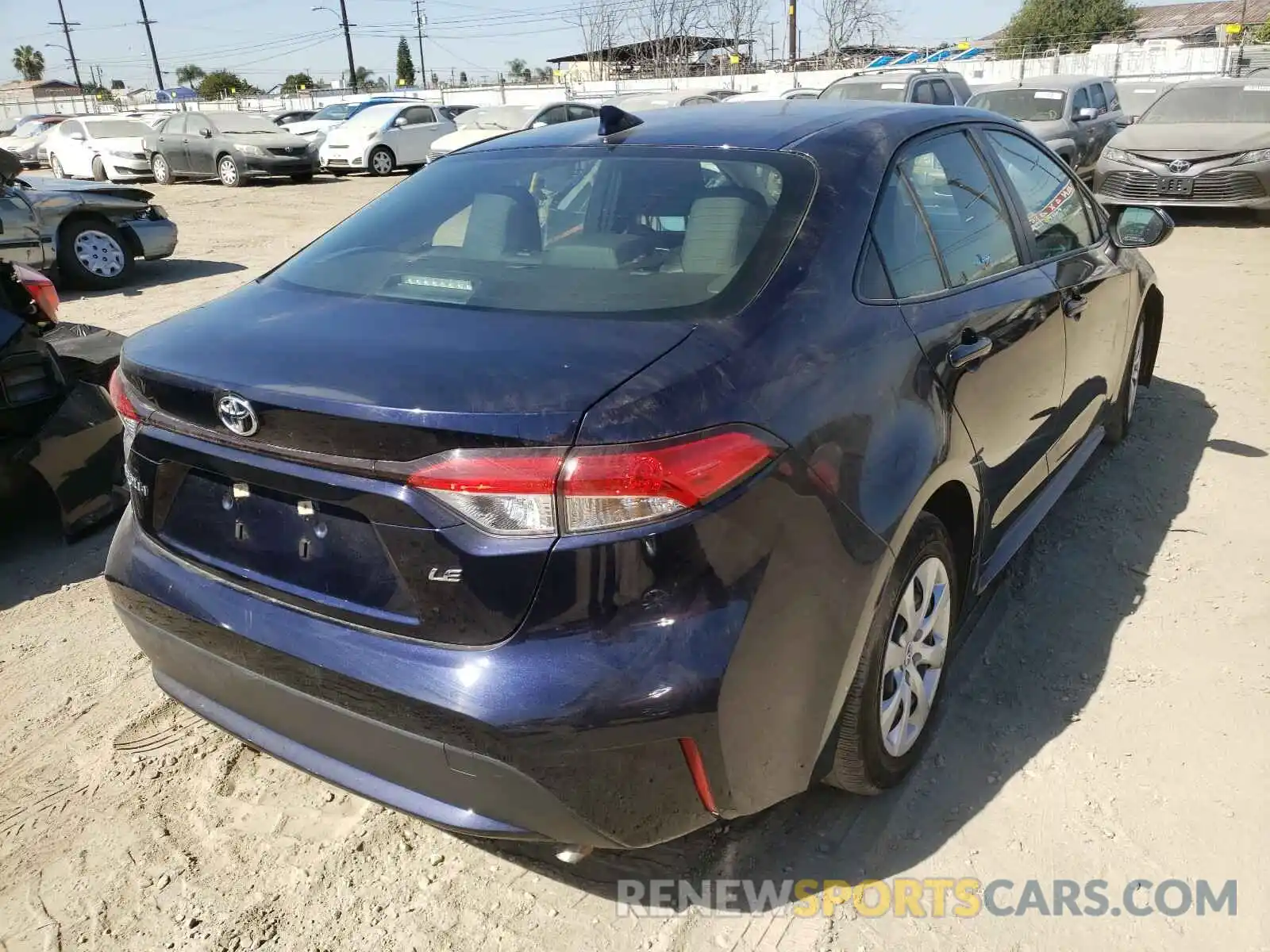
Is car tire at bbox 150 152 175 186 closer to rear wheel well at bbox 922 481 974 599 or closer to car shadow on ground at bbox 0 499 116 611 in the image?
car shadow on ground at bbox 0 499 116 611

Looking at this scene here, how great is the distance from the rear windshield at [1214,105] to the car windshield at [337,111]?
733 inches

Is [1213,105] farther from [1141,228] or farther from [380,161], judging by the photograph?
[380,161]

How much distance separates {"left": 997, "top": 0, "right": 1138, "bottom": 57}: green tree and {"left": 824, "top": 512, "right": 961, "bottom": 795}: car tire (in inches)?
2414

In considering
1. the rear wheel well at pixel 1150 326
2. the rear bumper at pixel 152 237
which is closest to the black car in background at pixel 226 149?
the rear bumper at pixel 152 237

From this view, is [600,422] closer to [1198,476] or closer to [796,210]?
[796,210]

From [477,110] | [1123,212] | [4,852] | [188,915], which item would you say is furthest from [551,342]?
[477,110]

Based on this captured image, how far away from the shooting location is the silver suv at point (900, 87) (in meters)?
13.4

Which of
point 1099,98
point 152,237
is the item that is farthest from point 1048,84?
point 152,237

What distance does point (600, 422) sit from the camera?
5.65ft

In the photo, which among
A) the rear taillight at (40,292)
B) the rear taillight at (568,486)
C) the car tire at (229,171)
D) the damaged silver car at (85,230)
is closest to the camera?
the rear taillight at (568,486)

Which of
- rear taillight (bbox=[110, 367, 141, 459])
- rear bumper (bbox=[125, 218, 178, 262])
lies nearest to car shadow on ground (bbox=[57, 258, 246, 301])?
rear bumper (bbox=[125, 218, 178, 262])

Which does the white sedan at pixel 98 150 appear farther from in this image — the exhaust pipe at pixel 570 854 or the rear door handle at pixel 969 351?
the exhaust pipe at pixel 570 854

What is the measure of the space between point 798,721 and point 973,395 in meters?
1.10

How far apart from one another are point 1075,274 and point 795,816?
2.17 meters
